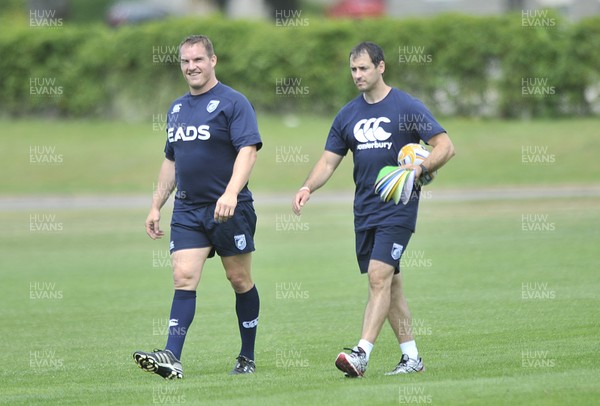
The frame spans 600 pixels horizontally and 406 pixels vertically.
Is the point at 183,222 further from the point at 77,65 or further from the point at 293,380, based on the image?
the point at 77,65

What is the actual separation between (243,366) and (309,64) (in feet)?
84.2

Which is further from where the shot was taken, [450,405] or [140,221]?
[140,221]

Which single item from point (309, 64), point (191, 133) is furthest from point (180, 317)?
point (309, 64)

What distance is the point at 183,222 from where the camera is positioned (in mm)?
9531

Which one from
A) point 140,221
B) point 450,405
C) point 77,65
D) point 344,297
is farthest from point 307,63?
point 450,405

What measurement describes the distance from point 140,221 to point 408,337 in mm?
15711

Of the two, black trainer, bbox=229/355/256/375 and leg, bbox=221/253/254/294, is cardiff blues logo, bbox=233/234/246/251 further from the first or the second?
black trainer, bbox=229/355/256/375

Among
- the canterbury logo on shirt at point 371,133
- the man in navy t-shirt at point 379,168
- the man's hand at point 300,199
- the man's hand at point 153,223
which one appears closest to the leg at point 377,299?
the man in navy t-shirt at point 379,168

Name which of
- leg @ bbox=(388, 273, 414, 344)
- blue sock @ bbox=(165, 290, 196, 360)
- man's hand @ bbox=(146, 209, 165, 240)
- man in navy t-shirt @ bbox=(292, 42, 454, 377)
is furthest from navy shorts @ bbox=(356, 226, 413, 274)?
man's hand @ bbox=(146, 209, 165, 240)

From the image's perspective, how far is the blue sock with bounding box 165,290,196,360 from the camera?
30.6 ft

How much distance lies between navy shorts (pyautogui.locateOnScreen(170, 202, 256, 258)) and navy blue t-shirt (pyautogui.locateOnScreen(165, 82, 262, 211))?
9 centimetres

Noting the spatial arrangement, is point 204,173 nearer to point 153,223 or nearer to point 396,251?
point 153,223

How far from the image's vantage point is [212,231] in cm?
946

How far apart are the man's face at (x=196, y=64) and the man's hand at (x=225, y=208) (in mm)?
968
